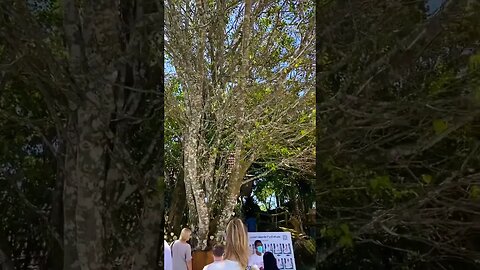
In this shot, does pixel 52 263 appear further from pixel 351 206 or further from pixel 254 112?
pixel 254 112

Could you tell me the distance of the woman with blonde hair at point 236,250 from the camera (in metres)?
2.62

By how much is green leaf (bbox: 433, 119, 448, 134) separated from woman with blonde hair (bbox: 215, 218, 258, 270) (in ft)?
3.54

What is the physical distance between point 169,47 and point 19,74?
15.5ft

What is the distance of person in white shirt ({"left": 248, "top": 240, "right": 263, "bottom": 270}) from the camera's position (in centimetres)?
549

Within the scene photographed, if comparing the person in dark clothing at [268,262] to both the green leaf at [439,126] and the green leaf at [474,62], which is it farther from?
the green leaf at [474,62]

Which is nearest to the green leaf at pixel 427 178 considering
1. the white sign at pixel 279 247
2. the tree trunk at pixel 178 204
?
the white sign at pixel 279 247

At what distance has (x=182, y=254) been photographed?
17.9 ft

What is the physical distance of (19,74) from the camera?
2.23 metres

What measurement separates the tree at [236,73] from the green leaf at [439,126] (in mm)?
4928

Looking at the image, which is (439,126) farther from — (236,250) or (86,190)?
(86,190)

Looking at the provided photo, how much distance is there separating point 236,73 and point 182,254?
289 centimetres

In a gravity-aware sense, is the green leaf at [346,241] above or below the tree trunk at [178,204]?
below

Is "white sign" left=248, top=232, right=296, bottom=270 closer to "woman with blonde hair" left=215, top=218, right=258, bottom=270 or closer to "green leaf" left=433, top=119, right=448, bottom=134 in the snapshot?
"woman with blonde hair" left=215, top=218, right=258, bottom=270

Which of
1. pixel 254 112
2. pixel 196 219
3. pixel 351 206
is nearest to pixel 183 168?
pixel 196 219
